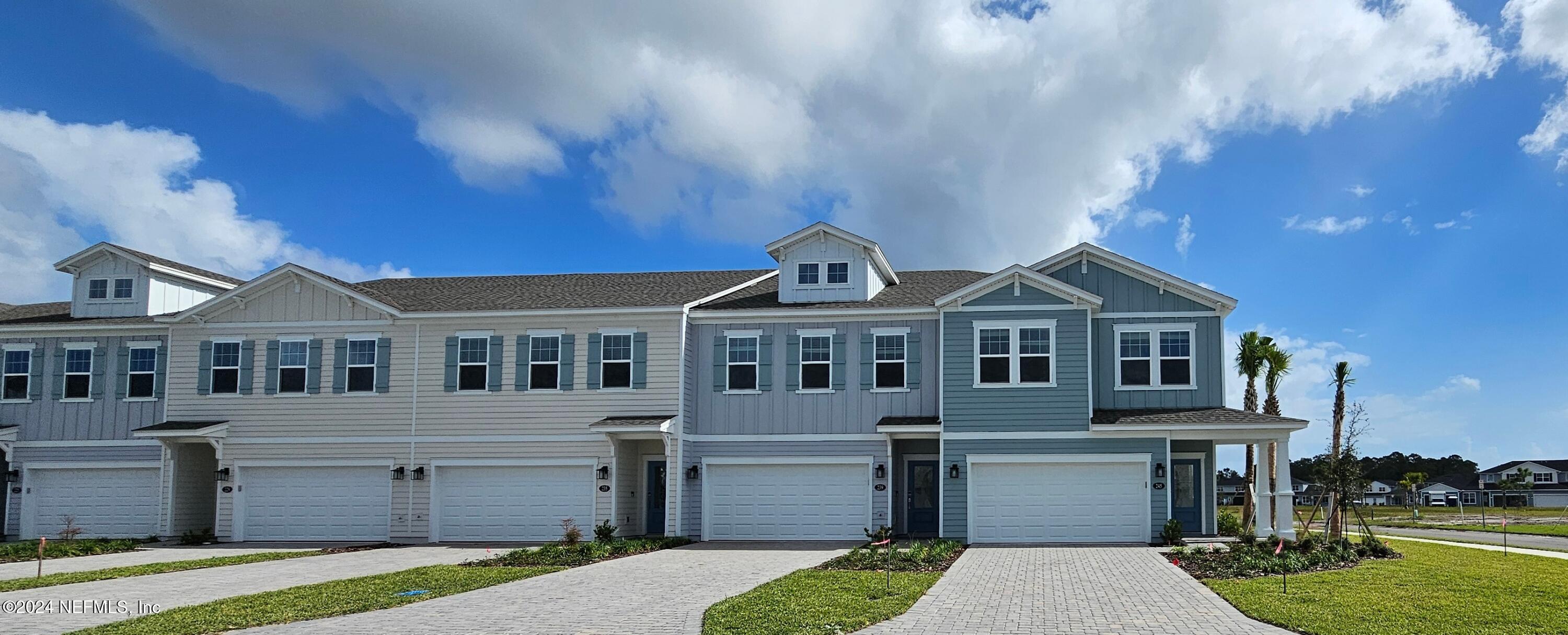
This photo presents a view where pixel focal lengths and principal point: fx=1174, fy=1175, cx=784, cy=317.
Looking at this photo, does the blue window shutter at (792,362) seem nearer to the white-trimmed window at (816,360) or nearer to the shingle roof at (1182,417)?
the white-trimmed window at (816,360)

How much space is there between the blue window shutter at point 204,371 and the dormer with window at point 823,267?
13.1 meters

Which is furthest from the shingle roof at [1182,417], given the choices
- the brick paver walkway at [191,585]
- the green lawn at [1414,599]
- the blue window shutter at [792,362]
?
the brick paver walkway at [191,585]

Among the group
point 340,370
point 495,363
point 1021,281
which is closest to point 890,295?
point 1021,281

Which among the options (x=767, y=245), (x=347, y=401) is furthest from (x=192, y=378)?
(x=767, y=245)

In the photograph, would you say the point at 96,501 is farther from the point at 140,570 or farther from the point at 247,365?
the point at 140,570

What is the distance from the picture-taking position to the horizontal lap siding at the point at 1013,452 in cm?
2384

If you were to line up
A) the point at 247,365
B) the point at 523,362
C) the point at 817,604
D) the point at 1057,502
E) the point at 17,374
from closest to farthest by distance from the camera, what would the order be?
the point at 817,604 → the point at 1057,502 → the point at 523,362 → the point at 247,365 → the point at 17,374

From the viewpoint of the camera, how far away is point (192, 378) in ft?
88.8

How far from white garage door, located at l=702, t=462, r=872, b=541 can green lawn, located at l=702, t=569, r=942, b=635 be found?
839cm

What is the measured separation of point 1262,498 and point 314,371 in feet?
67.1

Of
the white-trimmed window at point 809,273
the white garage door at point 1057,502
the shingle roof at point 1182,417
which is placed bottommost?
the white garage door at point 1057,502

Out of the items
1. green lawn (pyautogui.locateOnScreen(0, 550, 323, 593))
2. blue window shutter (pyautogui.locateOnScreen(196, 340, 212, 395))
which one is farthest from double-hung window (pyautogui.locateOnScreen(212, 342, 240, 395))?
green lawn (pyautogui.locateOnScreen(0, 550, 323, 593))

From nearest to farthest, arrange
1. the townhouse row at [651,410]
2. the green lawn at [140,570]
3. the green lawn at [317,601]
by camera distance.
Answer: the green lawn at [317,601]
the green lawn at [140,570]
the townhouse row at [651,410]

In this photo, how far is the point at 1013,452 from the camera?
24.2m
